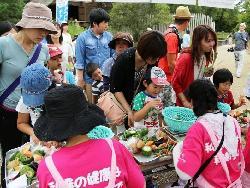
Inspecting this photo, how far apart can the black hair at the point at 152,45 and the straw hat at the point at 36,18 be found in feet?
2.72

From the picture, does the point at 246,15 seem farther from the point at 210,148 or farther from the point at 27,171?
the point at 27,171

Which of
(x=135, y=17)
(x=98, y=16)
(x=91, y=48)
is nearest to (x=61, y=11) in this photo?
(x=91, y=48)

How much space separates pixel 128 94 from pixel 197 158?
4.12ft

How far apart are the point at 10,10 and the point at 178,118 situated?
1907 centimetres

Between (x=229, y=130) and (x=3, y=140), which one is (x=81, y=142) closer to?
(x=229, y=130)

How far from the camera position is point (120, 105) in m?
3.49

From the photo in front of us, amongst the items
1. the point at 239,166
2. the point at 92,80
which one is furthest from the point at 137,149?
the point at 92,80

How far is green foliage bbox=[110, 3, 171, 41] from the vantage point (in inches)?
693

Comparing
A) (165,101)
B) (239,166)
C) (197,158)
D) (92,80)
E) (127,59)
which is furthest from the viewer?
(92,80)

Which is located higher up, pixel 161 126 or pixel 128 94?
pixel 128 94

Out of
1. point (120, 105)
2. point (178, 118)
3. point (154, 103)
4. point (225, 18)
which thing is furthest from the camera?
point (225, 18)

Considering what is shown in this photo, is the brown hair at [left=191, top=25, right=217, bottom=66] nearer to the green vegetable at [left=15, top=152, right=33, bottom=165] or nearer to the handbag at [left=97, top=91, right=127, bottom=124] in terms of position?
the handbag at [left=97, top=91, right=127, bottom=124]

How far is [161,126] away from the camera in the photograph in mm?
3504

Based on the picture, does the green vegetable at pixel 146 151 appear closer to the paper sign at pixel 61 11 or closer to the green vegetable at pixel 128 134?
the green vegetable at pixel 128 134
